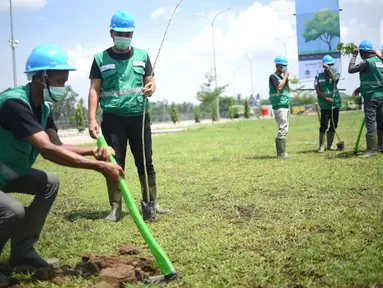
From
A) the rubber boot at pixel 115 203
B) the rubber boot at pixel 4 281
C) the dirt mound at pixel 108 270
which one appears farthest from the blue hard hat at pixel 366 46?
the rubber boot at pixel 4 281

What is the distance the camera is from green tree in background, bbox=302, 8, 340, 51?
1173 inches

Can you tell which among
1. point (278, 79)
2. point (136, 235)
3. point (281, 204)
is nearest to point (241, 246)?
point (136, 235)

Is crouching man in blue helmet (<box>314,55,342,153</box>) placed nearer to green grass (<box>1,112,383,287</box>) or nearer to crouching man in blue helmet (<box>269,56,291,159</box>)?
crouching man in blue helmet (<box>269,56,291,159</box>)

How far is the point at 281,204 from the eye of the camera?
589cm

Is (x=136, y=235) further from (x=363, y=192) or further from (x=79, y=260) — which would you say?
(x=363, y=192)

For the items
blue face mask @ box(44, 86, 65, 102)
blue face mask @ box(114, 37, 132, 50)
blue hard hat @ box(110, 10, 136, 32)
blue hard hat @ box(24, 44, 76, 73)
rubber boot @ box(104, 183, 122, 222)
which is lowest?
rubber boot @ box(104, 183, 122, 222)

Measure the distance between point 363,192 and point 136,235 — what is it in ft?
10.4

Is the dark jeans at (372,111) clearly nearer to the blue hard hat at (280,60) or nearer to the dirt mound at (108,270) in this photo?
the blue hard hat at (280,60)

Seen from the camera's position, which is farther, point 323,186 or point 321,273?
point 323,186

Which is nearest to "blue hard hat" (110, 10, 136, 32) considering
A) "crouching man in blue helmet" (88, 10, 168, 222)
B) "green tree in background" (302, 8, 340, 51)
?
"crouching man in blue helmet" (88, 10, 168, 222)

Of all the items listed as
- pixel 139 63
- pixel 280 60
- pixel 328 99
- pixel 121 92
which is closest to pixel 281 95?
pixel 280 60

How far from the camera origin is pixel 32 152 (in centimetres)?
402

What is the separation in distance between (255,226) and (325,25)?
90.3 feet

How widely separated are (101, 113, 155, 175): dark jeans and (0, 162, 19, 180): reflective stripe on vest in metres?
1.88
